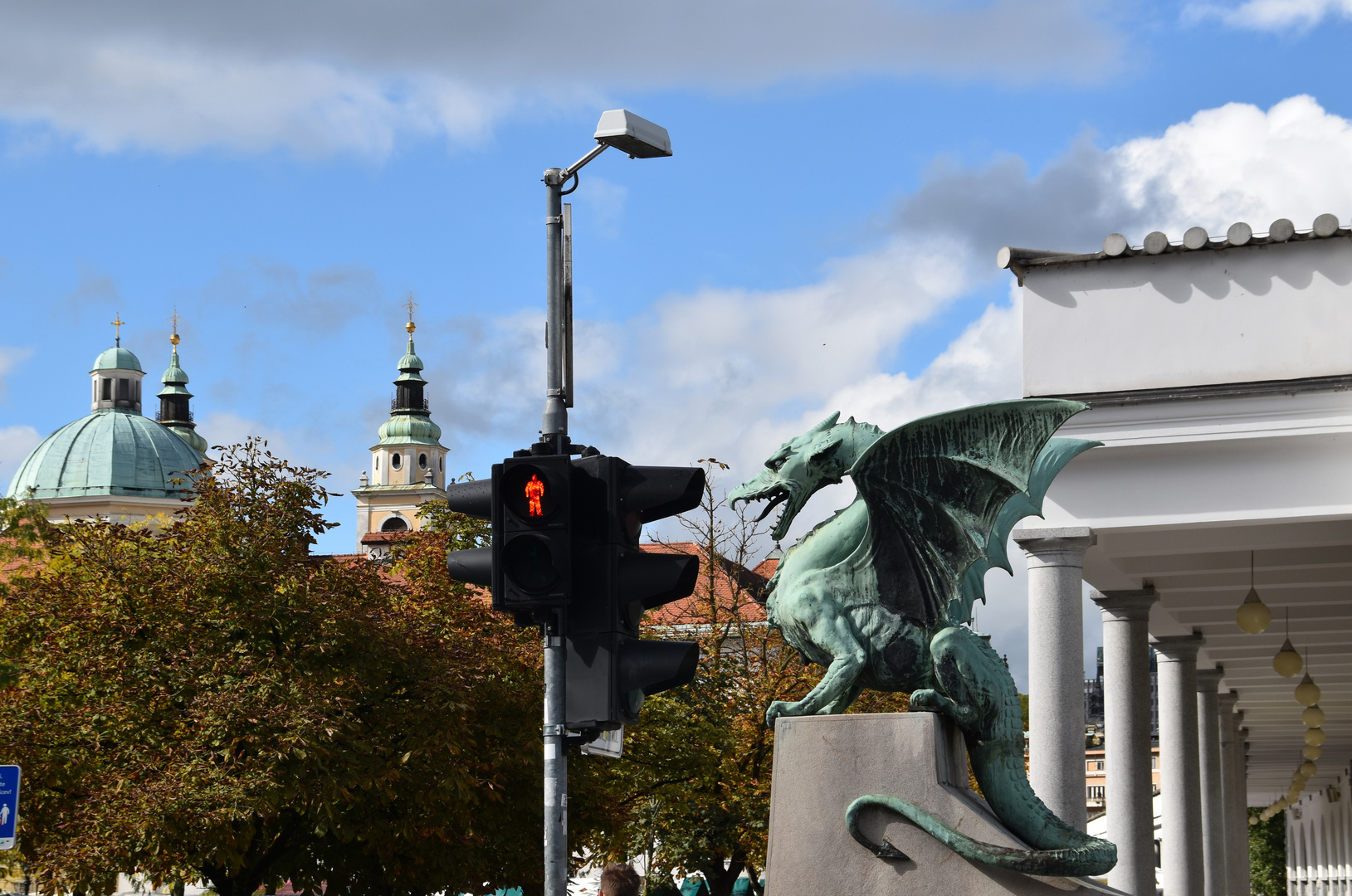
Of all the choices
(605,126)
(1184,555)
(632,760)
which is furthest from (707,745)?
(605,126)

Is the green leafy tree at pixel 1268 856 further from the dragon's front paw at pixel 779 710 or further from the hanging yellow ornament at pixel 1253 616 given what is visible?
the dragon's front paw at pixel 779 710

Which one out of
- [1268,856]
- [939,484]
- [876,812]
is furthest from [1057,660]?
[1268,856]

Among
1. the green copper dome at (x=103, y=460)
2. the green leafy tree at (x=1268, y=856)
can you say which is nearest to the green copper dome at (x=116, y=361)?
the green copper dome at (x=103, y=460)

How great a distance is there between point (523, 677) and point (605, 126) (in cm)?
1299

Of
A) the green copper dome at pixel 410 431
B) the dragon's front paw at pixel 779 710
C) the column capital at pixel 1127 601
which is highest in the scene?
the green copper dome at pixel 410 431

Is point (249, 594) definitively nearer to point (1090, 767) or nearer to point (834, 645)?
point (834, 645)

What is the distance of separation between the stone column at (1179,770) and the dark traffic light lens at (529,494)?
1456 cm

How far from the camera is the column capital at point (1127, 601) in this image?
17469 mm

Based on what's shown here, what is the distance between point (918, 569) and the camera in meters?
8.01

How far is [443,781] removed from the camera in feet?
57.2

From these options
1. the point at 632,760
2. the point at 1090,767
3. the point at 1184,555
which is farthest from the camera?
the point at 1090,767

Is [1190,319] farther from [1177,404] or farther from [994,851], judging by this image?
[994,851]

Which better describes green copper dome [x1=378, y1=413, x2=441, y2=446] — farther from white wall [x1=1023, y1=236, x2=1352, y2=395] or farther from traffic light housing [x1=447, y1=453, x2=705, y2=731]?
traffic light housing [x1=447, y1=453, x2=705, y2=731]

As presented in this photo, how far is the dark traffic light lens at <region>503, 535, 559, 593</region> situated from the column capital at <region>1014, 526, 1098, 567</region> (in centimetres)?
768
